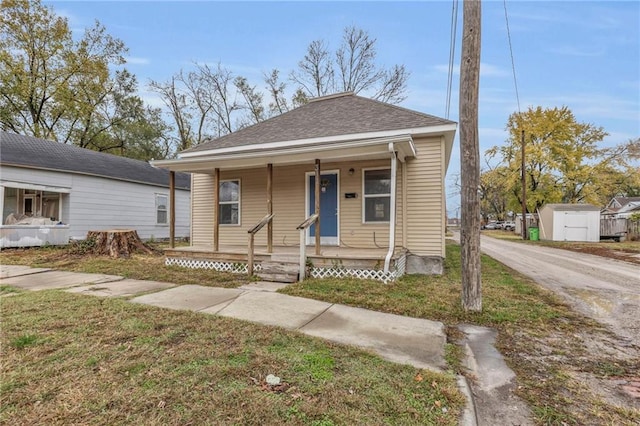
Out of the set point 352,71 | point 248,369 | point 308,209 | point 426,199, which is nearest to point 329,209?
point 308,209

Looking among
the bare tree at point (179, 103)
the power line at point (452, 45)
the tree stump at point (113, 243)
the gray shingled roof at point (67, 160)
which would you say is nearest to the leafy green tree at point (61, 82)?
the bare tree at point (179, 103)

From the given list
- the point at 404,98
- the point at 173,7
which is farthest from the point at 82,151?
the point at 404,98

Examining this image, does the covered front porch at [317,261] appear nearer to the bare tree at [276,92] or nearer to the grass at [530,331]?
the grass at [530,331]

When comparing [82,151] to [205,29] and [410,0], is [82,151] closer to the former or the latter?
[205,29]

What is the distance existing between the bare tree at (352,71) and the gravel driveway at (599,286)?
15.6m

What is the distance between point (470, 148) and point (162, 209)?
15141mm

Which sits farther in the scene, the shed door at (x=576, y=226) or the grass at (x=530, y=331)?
the shed door at (x=576, y=226)

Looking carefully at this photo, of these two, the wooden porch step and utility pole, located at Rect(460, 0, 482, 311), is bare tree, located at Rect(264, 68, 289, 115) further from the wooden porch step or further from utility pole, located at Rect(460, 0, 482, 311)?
utility pole, located at Rect(460, 0, 482, 311)

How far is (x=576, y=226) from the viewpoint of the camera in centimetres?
1883

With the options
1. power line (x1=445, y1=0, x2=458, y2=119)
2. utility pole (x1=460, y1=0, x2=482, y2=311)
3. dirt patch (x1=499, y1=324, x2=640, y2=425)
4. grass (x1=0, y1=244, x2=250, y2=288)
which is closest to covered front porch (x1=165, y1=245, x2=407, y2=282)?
grass (x1=0, y1=244, x2=250, y2=288)

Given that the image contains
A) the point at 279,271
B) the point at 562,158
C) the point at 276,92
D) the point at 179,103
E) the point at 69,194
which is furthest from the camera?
the point at 179,103

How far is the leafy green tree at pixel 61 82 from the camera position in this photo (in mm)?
18391

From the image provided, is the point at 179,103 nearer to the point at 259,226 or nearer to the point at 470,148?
the point at 259,226

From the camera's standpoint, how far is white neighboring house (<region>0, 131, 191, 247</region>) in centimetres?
1070
